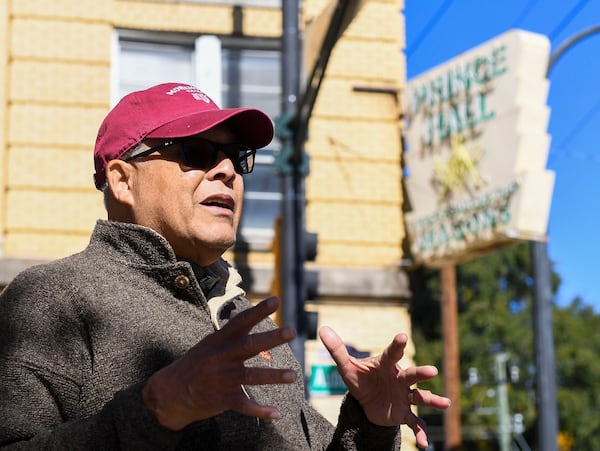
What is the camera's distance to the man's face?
2.34 meters

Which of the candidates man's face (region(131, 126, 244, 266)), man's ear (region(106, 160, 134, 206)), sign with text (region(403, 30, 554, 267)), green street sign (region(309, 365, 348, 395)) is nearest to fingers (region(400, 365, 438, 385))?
man's face (region(131, 126, 244, 266))

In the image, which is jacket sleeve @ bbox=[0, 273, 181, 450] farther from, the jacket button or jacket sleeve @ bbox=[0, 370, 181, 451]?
the jacket button

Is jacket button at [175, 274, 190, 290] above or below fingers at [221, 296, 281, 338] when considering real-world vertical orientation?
above

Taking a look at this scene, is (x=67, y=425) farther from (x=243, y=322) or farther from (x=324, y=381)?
(x=324, y=381)

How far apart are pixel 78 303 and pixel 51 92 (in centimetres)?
821

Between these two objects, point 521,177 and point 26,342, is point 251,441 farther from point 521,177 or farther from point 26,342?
point 521,177

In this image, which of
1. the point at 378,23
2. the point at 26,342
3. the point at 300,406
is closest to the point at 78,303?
the point at 26,342

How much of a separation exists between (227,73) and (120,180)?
8.22 metres

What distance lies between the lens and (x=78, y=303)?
2.11 m

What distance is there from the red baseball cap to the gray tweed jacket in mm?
202

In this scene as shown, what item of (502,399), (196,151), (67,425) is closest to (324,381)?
(196,151)

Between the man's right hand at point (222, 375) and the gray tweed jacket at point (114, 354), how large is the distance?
82mm

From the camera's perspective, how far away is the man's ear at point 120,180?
2404 millimetres

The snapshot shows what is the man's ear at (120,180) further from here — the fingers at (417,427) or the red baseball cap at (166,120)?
the fingers at (417,427)
